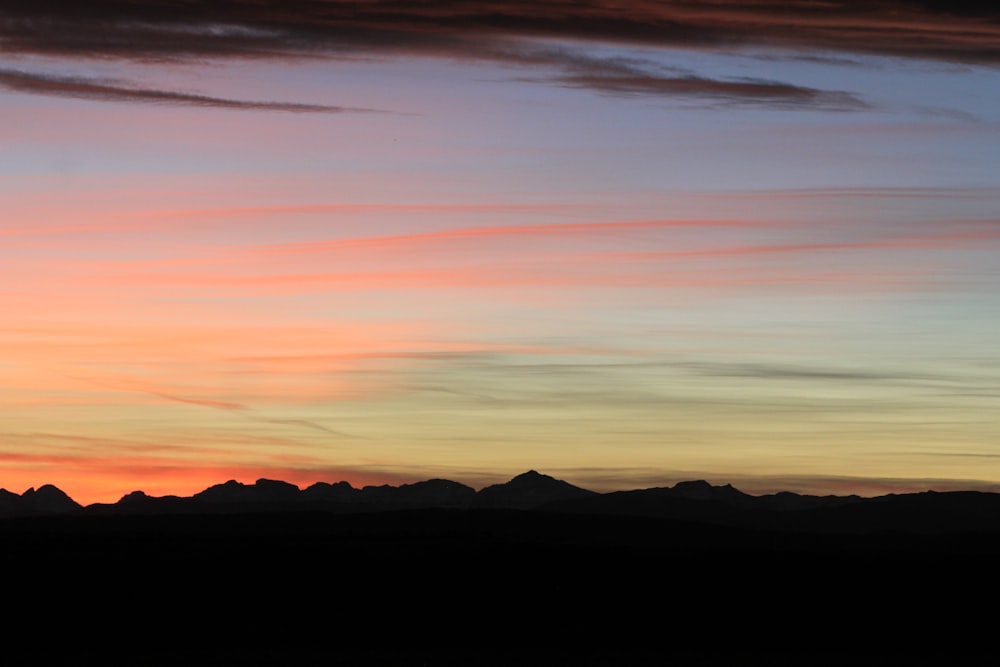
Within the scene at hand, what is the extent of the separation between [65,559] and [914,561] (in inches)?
2302

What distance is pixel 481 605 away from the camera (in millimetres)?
77125

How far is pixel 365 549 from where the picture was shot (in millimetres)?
102062

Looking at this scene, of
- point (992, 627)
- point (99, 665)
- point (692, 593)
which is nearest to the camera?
point (99, 665)

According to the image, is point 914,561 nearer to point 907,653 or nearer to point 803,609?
point 803,609

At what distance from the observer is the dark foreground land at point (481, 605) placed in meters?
59.4

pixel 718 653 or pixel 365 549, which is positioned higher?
pixel 365 549

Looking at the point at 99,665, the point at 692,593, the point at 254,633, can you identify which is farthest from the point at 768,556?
the point at 99,665

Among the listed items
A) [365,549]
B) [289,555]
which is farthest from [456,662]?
[365,549]

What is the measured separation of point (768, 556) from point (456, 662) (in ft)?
172

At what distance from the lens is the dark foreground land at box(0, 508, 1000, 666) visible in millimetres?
59375

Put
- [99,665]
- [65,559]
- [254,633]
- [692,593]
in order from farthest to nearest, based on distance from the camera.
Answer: [65,559], [692,593], [254,633], [99,665]

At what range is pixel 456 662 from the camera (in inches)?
2153

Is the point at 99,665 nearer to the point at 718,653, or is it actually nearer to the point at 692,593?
the point at 718,653

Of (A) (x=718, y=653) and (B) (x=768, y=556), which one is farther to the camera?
(B) (x=768, y=556)
